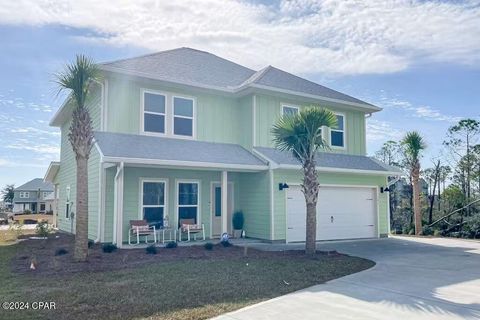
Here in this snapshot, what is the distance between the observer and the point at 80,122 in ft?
32.4

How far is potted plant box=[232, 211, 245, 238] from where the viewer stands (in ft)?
48.8

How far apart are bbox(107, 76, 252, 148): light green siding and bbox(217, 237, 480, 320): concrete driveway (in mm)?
7855

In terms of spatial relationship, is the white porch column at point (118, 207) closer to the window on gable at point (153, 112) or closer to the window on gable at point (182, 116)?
the window on gable at point (153, 112)

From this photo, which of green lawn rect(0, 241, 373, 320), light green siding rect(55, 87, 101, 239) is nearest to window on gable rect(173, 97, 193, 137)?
light green siding rect(55, 87, 101, 239)

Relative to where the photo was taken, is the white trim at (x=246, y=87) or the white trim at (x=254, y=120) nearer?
the white trim at (x=246, y=87)

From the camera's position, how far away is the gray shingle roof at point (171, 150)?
12219 mm

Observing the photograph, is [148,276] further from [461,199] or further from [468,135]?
[468,135]

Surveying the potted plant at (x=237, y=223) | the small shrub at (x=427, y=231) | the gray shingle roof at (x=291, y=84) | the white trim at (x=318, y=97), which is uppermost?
the gray shingle roof at (x=291, y=84)

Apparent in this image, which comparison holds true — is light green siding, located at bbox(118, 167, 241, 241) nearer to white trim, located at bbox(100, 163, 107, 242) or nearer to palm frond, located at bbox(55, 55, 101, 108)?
white trim, located at bbox(100, 163, 107, 242)

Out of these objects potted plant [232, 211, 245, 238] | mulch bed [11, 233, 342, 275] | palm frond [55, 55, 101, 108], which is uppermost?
palm frond [55, 55, 101, 108]

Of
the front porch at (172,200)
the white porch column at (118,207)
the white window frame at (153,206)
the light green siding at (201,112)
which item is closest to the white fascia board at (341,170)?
the front porch at (172,200)

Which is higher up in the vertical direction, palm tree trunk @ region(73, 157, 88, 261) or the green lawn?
palm tree trunk @ region(73, 157, 88, 261)

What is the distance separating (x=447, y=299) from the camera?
6.15 m

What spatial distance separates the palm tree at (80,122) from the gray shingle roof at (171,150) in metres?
1.59
